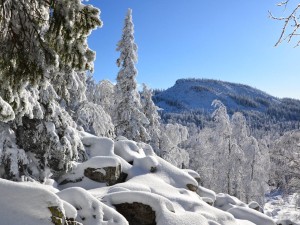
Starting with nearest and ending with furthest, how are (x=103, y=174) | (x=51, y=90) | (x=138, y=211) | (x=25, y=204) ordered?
(x=25, y=204), (x=51, y=90), (x=138, y=211), (x=103, y=174)

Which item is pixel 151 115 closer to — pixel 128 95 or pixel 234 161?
pixel 128 95

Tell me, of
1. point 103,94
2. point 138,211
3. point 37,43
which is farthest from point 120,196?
point 103,94

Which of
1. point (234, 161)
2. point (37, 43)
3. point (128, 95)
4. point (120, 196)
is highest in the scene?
point (128, 95)

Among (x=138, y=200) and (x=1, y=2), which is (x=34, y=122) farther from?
(x=1, y=2)

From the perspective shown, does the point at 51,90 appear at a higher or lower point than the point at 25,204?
higher

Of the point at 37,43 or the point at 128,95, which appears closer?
the point at 37,43

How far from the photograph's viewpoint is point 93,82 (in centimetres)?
3456

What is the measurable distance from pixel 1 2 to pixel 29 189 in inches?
174

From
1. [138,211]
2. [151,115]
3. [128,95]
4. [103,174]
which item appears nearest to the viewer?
[138,211]

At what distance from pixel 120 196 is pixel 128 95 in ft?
46.4

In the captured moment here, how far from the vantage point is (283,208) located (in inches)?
1800

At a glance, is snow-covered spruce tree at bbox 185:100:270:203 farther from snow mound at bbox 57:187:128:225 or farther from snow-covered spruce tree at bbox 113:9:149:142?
snow mound at bbox 57:187:128:225

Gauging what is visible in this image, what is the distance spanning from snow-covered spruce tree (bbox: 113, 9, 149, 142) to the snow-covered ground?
1135 cm

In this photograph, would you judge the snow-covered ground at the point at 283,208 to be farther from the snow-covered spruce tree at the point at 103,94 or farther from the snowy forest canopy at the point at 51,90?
the snow-covered spruce tree at the point at 103,94
